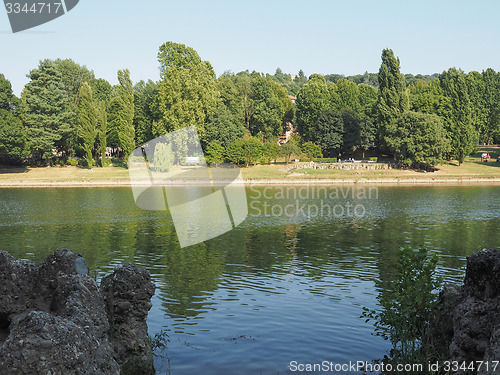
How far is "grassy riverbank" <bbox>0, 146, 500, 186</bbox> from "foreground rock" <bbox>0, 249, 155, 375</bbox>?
241 feet

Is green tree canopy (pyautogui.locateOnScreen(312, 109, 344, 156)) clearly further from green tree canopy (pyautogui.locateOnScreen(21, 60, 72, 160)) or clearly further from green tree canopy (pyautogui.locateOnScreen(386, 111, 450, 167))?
green tree canopy (pyautogui.locateOnScreen(21, 60, 72, 160))

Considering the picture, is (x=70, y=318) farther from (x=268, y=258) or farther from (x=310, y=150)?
(x=310, y=150)

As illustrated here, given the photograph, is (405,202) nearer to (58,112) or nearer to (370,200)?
(370,200)

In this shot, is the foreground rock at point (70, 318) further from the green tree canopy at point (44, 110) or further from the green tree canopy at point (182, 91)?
the green tree canopy at point (44, 110)

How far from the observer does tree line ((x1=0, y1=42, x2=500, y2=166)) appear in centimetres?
9212

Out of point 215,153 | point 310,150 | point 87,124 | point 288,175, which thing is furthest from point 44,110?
point 310,150

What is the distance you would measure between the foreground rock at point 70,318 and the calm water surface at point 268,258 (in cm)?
203

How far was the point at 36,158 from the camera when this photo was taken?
333 ft

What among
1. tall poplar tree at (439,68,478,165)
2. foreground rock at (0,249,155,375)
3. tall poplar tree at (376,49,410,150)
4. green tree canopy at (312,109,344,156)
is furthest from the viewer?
green tree canopy at (312,109,344,156)

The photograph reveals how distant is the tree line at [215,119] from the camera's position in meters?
92.1

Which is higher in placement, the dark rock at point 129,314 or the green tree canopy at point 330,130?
the green tree canopy at point 330,130

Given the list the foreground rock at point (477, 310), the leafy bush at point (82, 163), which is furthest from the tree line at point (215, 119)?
the foreground rock at point (477, 310)

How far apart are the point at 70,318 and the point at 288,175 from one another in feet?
260

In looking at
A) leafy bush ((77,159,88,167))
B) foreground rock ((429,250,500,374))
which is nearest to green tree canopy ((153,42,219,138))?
leafy bush ((77,159,88,167))
